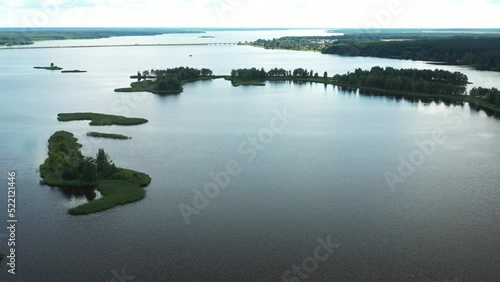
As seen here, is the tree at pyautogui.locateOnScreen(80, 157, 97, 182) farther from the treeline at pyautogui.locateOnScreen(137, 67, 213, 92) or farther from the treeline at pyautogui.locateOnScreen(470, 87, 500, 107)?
the treeline at pyautogui.locateOnScreen(470, 87, 500, 107)

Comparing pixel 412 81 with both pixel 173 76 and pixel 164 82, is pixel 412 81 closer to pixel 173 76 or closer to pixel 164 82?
pixel 173 76

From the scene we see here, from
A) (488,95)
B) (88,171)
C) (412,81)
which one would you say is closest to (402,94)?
(412,81)

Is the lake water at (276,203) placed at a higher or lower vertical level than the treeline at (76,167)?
lower

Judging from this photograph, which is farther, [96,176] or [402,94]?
[402,94]

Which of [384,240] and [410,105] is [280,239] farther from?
[410,105]

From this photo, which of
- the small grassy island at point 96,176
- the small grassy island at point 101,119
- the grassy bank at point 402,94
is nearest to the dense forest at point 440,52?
the grassy bank at point 402,94

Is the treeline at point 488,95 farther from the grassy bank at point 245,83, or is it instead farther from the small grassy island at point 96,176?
the small grassy island at point 96,176

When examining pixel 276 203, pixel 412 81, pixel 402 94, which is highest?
pixel 412 81

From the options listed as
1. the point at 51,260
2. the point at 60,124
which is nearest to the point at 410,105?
the point at 60,124
